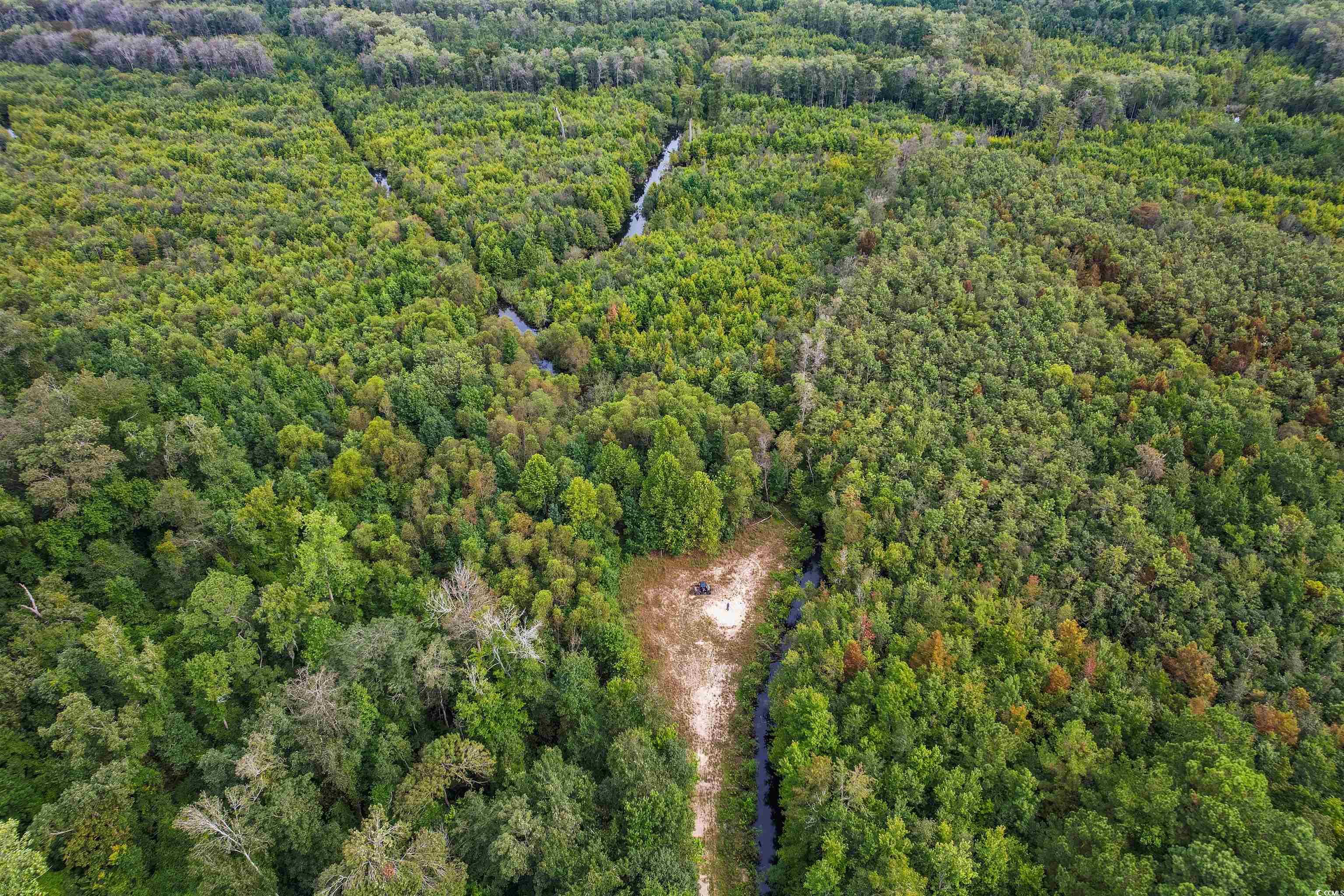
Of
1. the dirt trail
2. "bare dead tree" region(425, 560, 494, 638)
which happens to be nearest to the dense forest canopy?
"bare dead tree" region(425, 560, 494, 638)

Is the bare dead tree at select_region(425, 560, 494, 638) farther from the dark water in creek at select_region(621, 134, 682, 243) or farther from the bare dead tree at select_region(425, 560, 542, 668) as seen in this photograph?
the dark water in creek at select_region(621, 134, 682, 243)

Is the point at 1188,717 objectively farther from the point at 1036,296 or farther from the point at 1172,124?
the point at 1172,124

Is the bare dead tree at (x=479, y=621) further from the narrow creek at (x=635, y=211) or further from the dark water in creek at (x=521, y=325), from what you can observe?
the dark water in creek at (x=521, y=325)

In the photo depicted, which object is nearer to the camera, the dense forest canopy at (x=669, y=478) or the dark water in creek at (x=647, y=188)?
the dense forest canopy at (x=669, y=478)

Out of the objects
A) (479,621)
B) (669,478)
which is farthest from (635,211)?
(479,621)

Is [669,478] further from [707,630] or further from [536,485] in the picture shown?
[707,630]

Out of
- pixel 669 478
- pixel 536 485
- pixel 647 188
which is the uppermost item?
pixel 647 188

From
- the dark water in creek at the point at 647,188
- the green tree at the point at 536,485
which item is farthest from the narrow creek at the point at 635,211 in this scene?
the green tree at the point at 536,485
